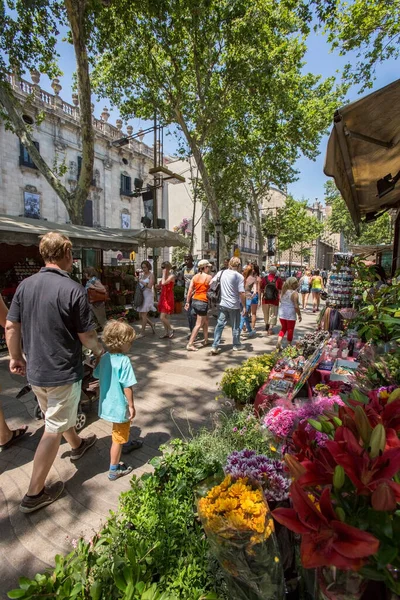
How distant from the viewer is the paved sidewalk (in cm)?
212

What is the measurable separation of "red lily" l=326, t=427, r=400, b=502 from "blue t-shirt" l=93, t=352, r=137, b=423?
6.93 ft

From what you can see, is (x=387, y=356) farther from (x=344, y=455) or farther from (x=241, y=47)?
(x=241, y=47)

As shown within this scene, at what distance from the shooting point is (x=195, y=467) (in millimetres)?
1773

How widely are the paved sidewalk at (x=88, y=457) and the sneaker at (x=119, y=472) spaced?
5cm

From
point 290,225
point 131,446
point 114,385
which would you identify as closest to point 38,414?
point 131,446

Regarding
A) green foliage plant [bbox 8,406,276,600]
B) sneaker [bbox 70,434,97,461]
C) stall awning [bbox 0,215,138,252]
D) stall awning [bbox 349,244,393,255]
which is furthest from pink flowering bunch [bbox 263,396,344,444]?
stall awning [bbox 0,215,138,252]

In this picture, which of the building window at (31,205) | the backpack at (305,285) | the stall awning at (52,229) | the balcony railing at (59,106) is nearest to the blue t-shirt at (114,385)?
the stall awning at (52,229)

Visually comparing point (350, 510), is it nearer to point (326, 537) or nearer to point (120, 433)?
point (326, 537)

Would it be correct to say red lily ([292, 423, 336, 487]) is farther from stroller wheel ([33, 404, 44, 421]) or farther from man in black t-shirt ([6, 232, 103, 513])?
stroller wheel ([33, 404, 44, 421])

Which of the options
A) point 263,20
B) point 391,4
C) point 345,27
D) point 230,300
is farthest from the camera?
point 263,20

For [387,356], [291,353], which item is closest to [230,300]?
[291,353]

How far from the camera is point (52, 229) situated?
7.89 meters

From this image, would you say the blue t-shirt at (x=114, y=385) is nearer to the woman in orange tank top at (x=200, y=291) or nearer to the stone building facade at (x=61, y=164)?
the woman in orange tank top at (x=200, y=291)

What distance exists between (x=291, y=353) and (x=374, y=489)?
124 inches
